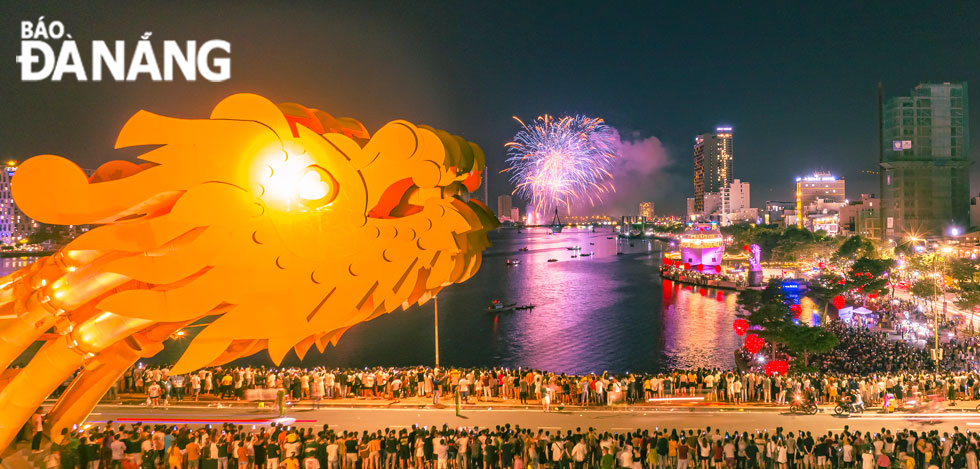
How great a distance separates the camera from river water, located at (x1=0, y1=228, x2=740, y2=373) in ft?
137

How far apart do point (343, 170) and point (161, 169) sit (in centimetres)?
237

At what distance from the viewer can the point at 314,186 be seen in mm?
8375

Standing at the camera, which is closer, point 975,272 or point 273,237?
point 273,237

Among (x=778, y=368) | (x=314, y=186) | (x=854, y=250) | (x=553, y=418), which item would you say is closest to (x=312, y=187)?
(x=314, y=186)

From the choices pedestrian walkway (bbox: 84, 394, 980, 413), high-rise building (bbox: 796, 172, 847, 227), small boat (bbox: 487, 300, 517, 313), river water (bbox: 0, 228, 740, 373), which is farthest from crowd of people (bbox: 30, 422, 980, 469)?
high-rise building (bbox: 796, 172, 847, 227)

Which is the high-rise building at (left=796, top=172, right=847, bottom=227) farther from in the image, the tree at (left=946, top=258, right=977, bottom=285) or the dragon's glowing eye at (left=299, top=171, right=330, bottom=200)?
the dragon's glowing eye at (left=299, top=171, right=330, bottom=200)

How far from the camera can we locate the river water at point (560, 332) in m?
41.7

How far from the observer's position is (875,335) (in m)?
36.3

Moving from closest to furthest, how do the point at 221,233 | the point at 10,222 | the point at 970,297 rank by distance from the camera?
the point at 221,233, the point at 970,297, the point at 10,222

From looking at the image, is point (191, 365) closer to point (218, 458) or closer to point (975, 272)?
point (218, 458)

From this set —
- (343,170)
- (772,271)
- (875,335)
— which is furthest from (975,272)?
(343,170)

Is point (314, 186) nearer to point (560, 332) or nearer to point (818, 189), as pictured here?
point (560, 332)

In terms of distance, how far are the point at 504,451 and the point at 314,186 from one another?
8.29 meters

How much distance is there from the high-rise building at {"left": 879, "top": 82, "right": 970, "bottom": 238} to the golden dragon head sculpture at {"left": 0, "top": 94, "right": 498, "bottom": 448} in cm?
11343
